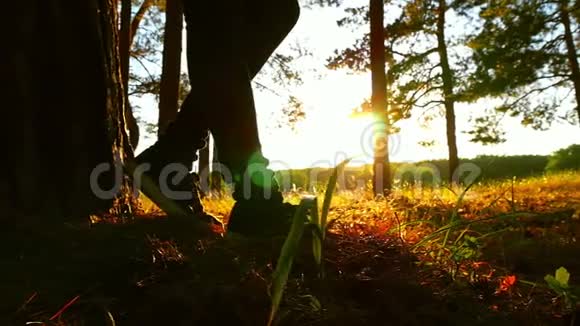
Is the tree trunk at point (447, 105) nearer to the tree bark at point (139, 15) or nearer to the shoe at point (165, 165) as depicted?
the tree bark at point (139, 15)

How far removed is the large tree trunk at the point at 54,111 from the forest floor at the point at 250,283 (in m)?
0.34

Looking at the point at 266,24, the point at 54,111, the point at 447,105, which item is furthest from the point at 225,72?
the point at 447,105

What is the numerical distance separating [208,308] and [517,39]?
57.4 feet

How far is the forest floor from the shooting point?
1.43 meters

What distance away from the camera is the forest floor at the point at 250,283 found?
4.70 feet

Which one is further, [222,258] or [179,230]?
[179,230]

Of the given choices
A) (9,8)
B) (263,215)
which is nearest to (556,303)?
(263,215)

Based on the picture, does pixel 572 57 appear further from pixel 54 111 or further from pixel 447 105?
pixel 54 111

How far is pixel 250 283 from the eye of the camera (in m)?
1.57

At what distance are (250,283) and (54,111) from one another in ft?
5.03

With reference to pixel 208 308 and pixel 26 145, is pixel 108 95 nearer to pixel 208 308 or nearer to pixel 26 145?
pixel 26 145

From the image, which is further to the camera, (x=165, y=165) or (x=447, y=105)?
(x=447, y=105)

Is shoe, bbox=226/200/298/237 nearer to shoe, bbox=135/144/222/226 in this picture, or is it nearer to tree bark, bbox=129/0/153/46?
shoe, bbox=135/144/222/226

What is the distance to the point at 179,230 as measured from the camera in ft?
7.52
